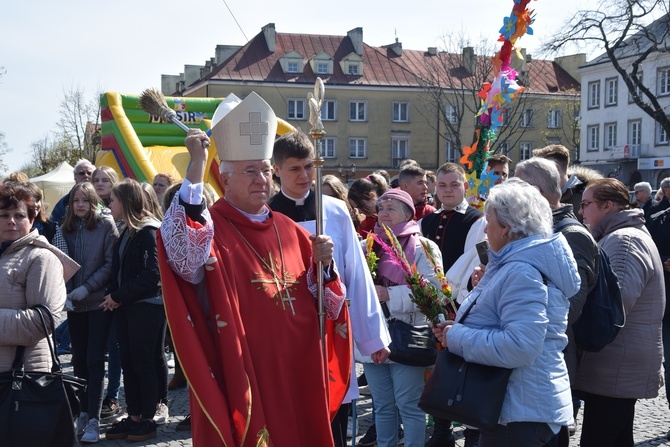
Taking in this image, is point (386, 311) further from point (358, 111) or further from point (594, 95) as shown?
point (594, 95)

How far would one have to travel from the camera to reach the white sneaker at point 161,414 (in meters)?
6.87

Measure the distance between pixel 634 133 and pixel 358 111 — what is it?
660 inches

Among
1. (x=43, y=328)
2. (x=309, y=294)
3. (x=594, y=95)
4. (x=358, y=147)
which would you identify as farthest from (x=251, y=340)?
(x=594, y=95)

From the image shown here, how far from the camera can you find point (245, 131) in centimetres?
377

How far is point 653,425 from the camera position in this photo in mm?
6816

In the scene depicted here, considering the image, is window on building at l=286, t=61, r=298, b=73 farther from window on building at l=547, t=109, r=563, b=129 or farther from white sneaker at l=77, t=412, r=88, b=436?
white sneaker at l=77, t=412, r=88, b=436

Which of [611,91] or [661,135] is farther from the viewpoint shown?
[611,91]

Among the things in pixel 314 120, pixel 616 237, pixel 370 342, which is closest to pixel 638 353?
pixel 616 237

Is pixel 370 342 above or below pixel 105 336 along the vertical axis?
above

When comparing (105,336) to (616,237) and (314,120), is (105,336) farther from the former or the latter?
(616,237)

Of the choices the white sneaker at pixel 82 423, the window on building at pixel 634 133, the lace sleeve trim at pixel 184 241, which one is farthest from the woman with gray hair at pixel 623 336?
the window on building at pixel 634 133

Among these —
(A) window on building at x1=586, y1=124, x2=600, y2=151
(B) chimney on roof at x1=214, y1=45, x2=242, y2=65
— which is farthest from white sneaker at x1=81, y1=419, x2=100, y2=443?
(A) window on building at x1=586, y1=124, x2=600, y2=151

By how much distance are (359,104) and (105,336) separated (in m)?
47.6

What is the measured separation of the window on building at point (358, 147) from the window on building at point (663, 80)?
1782 cm
